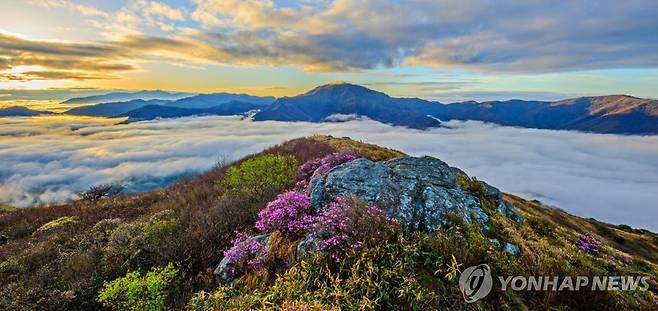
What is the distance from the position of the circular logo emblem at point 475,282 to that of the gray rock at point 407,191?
148 cm

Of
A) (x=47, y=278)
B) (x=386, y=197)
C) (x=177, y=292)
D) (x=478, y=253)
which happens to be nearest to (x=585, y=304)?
(x=478, y=253)

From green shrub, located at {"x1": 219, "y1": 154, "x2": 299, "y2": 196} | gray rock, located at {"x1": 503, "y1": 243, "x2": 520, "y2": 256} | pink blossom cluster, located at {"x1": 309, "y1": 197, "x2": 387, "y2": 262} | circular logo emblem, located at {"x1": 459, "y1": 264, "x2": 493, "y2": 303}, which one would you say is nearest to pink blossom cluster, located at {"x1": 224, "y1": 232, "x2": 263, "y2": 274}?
pink blossom cluster, located at {"x1": 309, "y1": 197, "x2": 387, "y2": 262}

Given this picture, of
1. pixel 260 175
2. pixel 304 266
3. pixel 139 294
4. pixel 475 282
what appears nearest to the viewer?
pixel 475 282

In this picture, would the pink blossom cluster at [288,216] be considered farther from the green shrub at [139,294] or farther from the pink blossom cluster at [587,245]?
the pink blossom cluster at [587,245]

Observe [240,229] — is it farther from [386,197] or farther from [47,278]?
[47,278]

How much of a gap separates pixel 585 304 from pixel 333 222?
13.6 ft

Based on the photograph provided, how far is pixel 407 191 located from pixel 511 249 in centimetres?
243

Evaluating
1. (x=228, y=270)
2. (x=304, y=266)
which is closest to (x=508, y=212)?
(x=304, y=266)

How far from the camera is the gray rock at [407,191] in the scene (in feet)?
22.6

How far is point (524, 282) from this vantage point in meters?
5.26

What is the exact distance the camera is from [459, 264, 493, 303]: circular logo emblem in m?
4.74

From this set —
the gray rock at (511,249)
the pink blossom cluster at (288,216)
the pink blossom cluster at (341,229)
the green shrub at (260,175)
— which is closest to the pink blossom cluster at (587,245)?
the gray rock at (511,249)

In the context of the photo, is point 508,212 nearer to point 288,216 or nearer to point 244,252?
point 288,216

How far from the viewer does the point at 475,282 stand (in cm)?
498
